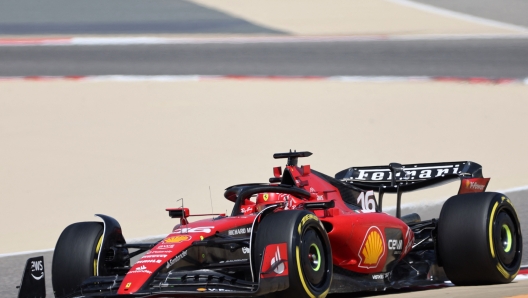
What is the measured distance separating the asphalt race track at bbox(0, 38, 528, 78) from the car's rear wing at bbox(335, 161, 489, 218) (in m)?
9.57

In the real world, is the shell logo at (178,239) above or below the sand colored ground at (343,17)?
below

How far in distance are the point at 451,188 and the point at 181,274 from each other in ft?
25.2

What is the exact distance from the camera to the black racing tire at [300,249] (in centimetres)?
631

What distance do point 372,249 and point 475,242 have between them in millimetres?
861

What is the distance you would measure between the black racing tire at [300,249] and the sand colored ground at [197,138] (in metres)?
4.89

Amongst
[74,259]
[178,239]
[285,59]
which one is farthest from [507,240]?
[285,59]

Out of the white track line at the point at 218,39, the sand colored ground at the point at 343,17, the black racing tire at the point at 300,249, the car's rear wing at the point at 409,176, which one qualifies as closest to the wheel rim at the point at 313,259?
the black racing tire at the point at 300,249

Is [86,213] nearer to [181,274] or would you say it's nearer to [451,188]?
[451,188]

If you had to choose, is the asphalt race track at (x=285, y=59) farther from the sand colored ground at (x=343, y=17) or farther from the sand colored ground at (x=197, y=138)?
the sand colored ground at (x=343, y=17)

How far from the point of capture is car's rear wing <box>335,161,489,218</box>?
8961 mm

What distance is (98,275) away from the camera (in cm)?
721

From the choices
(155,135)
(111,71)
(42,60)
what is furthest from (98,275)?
(42,60)

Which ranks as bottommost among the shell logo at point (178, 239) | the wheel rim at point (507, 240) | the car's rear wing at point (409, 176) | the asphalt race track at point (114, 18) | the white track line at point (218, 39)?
the wheel rim at point (507, 240)

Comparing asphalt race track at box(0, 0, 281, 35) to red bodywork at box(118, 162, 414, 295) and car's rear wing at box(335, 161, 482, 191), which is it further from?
red bodywork at box(118, 162, 414, 295)
